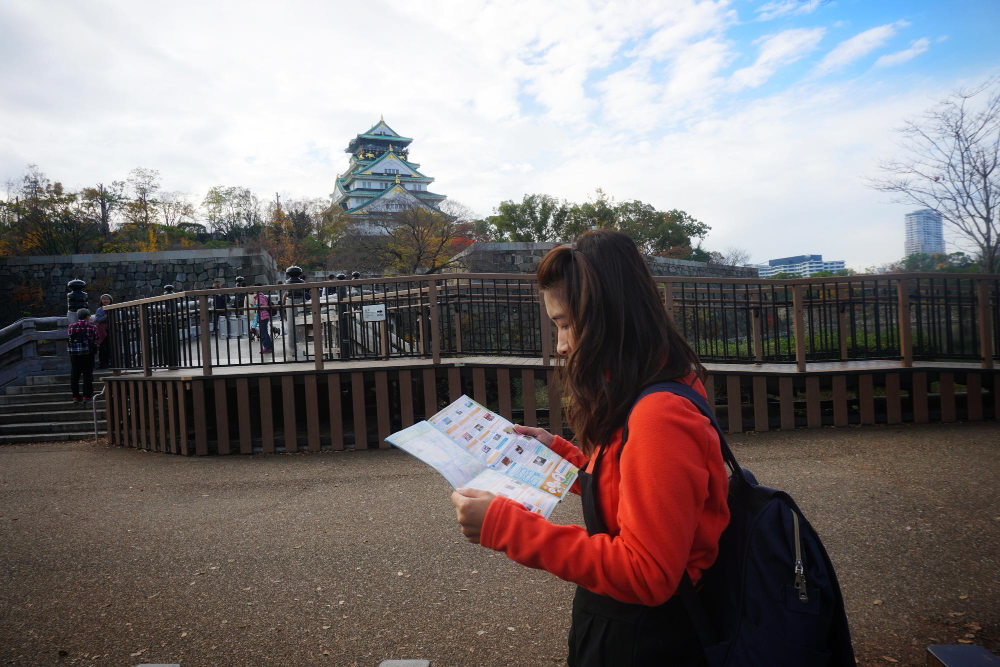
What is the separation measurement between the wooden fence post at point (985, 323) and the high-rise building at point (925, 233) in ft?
22.7

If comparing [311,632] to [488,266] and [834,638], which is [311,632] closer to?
[834,638]

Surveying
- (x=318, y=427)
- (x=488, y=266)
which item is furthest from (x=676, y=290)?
(x=488, y=266)

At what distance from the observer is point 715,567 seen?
4.58 feet

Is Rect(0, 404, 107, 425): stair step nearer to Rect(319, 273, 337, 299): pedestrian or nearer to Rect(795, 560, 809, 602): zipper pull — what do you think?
Rect(319, 273, 337, 299): pedestrian

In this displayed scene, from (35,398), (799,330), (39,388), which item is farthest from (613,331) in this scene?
(39,388)

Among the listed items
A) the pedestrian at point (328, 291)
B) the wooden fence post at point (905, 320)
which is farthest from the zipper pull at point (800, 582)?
the pedestrian at point (328, 291)

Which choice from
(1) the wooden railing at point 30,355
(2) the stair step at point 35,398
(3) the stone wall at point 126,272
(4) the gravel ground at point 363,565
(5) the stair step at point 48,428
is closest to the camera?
(4) the gravel ground at point 363,565

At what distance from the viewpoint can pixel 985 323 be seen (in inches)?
301

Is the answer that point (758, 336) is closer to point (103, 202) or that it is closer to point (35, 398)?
point (35, 398)

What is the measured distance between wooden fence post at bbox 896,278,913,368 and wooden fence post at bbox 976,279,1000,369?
883 millimetres

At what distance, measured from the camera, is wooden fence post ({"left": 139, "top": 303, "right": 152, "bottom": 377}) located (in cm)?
827

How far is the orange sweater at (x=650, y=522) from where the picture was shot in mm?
1249

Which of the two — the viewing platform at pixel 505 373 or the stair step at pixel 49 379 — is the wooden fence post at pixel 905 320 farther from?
the stair step at pixel 49 379

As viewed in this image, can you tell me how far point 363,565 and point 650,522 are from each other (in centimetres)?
322
